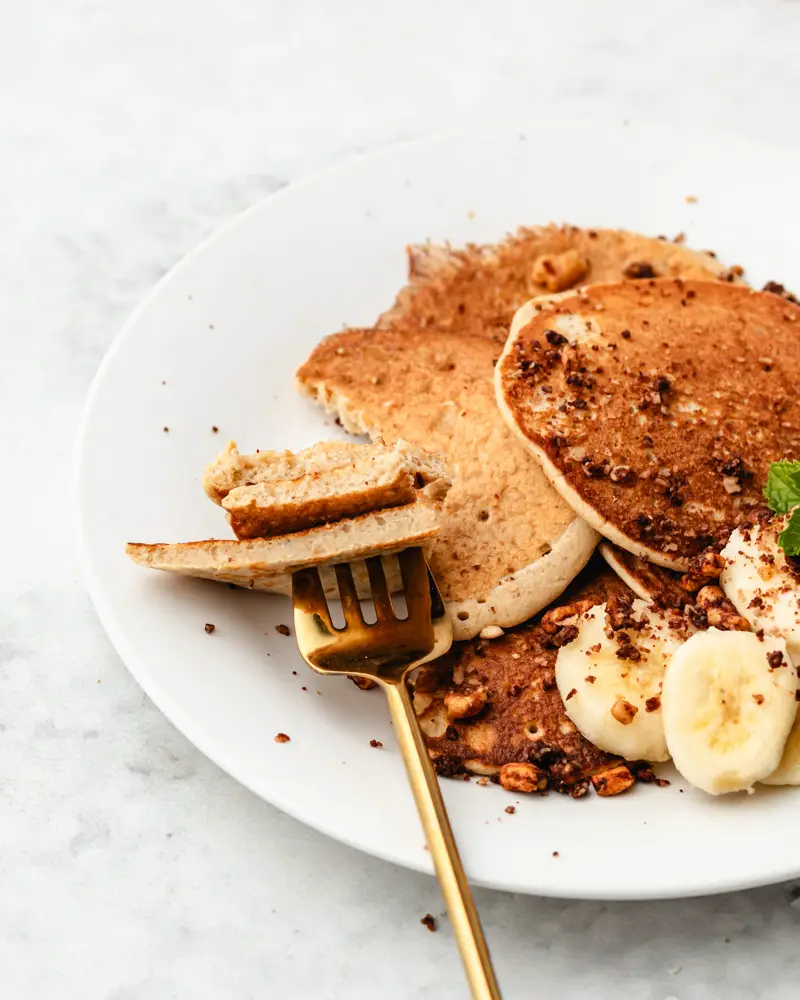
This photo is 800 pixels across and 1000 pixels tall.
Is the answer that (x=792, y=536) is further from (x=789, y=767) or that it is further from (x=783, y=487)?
(x=789, y=767)

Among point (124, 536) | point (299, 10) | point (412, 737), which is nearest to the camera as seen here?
point (412, 737)

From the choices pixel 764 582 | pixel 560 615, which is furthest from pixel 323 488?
pixel 764 582

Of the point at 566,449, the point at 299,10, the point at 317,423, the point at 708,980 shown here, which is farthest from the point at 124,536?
the point at 299,10

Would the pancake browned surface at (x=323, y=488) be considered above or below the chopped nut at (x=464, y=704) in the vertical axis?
above

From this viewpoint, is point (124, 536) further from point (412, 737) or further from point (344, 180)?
point (344, 180)

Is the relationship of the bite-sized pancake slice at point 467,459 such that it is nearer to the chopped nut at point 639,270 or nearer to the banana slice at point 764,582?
the banana slice at point 764,582

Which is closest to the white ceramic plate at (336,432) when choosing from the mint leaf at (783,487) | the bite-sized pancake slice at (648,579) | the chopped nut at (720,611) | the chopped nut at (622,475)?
the chopped nut at (720,611)
